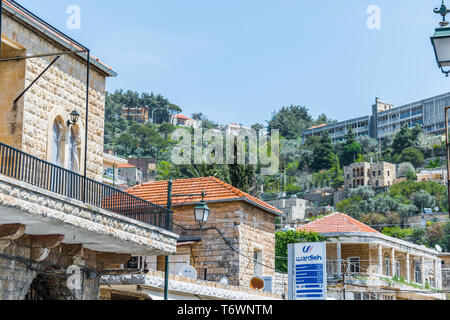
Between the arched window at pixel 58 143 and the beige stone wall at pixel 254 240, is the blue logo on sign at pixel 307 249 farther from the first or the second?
the arched window at pixel 58 143

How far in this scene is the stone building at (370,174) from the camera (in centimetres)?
15000

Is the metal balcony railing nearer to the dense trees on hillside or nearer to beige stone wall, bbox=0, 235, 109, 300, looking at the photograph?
beige stone wall, bbox=0, 235, 109, 300

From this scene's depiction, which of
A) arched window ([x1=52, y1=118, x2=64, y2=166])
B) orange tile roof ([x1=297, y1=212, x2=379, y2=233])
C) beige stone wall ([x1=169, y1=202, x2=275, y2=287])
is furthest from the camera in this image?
orange tile roof ([x1=297, y1=212, x2=379, y2=233])

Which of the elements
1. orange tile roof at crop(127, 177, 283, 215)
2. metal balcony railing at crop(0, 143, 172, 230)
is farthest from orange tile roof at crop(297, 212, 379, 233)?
metal balcony railing at crop(0, 143, 172, 230)

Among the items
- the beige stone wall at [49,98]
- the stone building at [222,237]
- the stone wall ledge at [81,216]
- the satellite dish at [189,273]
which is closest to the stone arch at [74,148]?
the beige stone wall at [49,98]

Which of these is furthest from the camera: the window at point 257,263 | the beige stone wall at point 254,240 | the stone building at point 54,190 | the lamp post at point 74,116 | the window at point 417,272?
the window at point 417,272

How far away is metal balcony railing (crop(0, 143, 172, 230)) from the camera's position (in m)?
13.3

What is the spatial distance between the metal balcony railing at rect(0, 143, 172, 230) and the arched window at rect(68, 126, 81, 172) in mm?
1970

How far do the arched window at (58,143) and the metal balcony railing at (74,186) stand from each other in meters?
1.94

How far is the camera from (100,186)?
15883mm

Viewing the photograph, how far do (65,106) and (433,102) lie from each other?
157 m

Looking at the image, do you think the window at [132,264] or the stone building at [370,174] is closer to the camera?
the window at [132,264]

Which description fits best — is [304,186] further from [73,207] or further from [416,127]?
[73,207]
